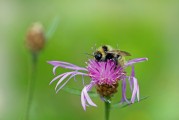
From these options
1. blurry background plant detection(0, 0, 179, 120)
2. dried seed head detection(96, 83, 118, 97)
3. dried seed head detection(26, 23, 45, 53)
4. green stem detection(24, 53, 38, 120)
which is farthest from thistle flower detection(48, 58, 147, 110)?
blurry background plant detection(0, 0, 179, 120)

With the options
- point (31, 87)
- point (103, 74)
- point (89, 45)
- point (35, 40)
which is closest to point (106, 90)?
point (103, 74)

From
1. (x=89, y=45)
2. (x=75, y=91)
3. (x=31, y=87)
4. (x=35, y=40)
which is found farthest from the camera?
(x=89, y=45)

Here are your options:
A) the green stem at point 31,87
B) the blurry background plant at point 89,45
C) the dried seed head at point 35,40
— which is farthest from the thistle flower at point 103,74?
the blurry background plant at point 89,45

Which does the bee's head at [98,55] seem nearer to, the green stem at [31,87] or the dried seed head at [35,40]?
the green stem at [31,87]

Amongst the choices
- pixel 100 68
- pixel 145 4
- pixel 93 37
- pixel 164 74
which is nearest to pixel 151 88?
pixel 164 74

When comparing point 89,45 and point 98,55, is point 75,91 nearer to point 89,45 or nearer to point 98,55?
point 98,55

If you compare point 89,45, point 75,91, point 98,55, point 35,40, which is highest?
point 89,45
